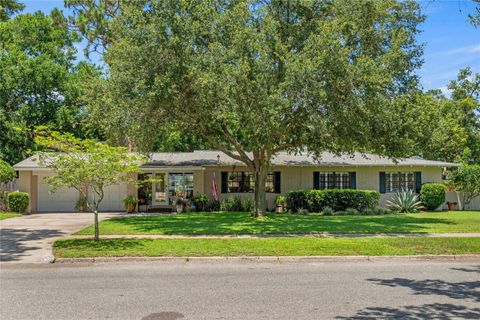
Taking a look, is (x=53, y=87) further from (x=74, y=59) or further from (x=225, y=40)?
(x=225, y=40)

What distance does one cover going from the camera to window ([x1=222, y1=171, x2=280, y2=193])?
2645cm

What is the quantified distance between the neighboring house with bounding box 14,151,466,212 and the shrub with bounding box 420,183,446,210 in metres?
1.05

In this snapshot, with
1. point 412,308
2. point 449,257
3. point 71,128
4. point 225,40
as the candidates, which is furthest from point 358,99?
point 71,128

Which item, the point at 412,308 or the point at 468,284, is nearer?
the point at 412,308

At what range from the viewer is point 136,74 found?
1708 centimetres

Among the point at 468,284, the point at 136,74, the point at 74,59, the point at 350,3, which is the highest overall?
the point at 74,59

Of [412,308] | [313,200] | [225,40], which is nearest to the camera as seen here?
[412,308]

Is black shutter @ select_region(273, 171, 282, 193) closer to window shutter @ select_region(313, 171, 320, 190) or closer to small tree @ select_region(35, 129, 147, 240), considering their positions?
window shutter @ select_region(313, 171, 320, 190)

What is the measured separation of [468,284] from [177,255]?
262 inches

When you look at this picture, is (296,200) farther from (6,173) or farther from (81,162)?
(6,173)

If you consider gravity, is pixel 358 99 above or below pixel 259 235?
above

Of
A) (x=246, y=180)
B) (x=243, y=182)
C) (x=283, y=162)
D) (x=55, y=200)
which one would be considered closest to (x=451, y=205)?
(x=283, y=162)

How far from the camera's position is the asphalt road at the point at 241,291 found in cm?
668

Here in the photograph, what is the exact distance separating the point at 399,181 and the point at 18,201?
21.7 meters
